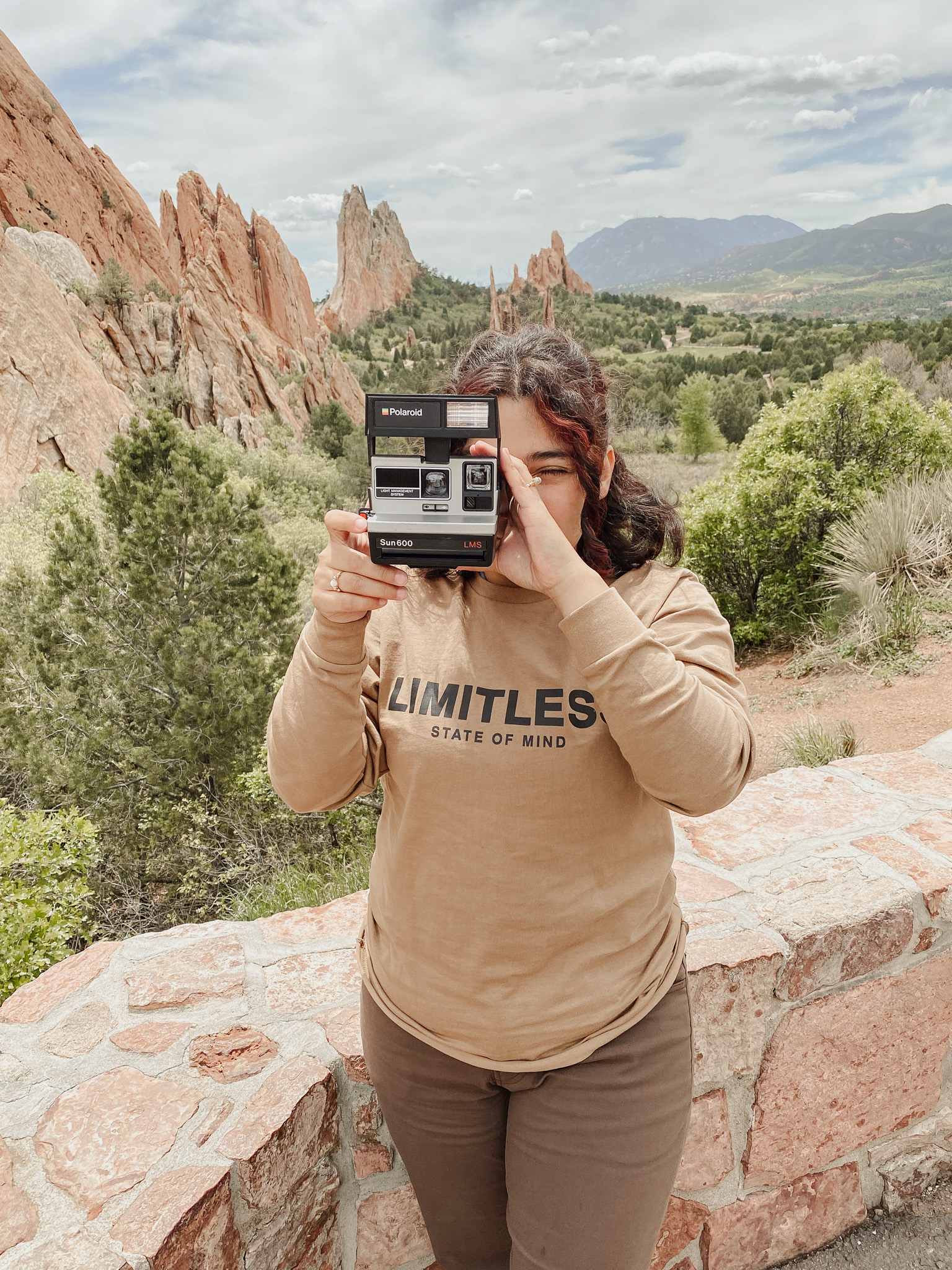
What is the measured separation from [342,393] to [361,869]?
1565 inches

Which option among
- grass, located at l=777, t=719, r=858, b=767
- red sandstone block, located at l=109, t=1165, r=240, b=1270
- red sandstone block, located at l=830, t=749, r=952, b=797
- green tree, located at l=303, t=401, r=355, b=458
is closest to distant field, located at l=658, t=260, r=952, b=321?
green tree, located at l=303, t=401, r=355, b=458

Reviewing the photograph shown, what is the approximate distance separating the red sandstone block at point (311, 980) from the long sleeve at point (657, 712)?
0.79 metres

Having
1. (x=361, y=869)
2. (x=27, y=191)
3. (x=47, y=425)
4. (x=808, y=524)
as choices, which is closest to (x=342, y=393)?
(x=27, y=191)

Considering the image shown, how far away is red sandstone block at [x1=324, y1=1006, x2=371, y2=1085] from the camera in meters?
1.37

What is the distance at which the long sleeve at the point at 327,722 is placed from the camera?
1149mm

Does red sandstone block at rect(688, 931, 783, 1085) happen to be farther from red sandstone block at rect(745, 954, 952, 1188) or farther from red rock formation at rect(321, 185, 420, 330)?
red rock formation at rect(321, 185, 420, 330)

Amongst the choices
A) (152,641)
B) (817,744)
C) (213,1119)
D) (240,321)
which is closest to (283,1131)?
(213,1119)

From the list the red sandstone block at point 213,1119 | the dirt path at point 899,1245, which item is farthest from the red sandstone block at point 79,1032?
the dirt path at point 899,1245

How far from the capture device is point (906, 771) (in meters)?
2.33

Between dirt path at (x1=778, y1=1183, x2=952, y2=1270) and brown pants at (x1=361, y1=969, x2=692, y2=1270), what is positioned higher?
brown pants at (x1=361, y1=969, x2=692, y2=1270)

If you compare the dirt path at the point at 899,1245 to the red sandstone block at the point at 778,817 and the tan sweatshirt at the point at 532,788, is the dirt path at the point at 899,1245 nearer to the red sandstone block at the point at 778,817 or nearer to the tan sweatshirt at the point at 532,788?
the red sandstone block at the point at 778,817

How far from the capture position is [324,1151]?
1.37 metres

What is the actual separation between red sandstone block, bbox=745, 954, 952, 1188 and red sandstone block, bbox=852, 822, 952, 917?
0.54 feet

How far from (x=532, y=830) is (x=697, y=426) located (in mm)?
27568
